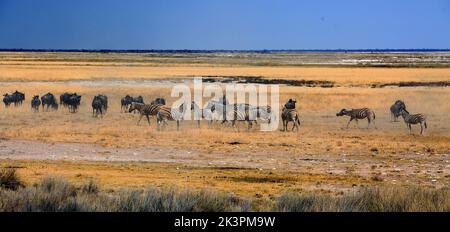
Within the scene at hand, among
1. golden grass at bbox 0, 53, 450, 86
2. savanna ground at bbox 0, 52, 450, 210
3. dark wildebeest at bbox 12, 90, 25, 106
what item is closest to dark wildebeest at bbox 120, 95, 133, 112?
savanna ground at bbox 0, 52, 450, 210

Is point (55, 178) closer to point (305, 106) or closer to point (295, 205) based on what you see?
point (295, 205)

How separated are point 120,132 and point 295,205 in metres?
Result: 14.4

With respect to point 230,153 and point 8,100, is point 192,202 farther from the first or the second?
point 8,100

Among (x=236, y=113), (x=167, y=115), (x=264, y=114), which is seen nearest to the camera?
(x=167, y=115)

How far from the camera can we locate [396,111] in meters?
26.8

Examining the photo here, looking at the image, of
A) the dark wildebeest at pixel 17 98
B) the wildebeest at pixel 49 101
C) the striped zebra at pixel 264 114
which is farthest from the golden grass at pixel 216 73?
the striped zebra at pixel 264 114

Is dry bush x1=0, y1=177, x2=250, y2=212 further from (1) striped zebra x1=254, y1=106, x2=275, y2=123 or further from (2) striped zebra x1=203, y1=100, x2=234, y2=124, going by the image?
(1) striped zebra x1=254, y1=106, x2=275, y2=123

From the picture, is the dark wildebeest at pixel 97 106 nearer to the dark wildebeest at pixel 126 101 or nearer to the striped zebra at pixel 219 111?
the dark wildebeest at pixel 126 101

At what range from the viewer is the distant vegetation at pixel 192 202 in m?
8.75

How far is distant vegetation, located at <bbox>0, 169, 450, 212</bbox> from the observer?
875cm

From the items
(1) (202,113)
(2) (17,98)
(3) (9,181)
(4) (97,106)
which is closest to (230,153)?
(3) (9,181)

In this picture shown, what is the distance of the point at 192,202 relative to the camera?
8.99 metres

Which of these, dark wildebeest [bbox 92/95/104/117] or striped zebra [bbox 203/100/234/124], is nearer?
striped zebra [bbox 203/100/234/124]

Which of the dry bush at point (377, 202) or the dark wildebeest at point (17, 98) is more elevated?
the dark wildebeest at point (17, 98)
